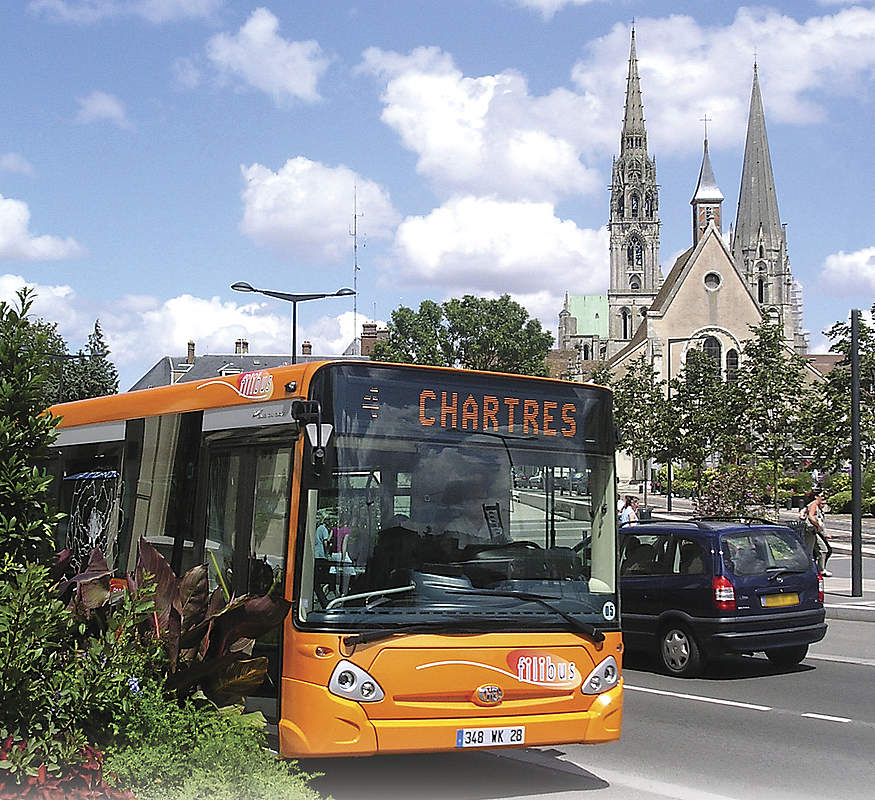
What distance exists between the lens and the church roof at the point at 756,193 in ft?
425

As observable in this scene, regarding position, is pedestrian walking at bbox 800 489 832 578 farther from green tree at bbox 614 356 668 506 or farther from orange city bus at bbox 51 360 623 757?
Result: green tree at bbox 614 356 668 506

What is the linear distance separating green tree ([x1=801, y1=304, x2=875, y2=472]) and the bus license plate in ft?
104

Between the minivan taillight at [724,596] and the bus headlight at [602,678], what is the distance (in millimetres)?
5029

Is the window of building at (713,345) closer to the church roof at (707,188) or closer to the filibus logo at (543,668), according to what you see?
the church roof at (707,188)

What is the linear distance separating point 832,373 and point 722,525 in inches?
1077

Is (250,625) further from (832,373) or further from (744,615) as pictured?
(832,373)

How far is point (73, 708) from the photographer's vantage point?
537 cm

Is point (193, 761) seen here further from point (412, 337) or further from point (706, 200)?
point (706, 200)

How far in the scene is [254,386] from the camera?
27.3 ft

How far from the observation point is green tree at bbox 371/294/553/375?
7375 cm

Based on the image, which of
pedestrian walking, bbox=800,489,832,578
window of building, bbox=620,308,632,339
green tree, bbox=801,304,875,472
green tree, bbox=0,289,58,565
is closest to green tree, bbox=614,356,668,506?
green tree, bbox=801,304,875,472

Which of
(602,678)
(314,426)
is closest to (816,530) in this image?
(602,678)

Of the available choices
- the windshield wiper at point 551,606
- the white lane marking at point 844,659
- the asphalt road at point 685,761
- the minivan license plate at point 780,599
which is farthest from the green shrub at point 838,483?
the windshield wiper at point 551,606

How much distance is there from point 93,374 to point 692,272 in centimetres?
7122
